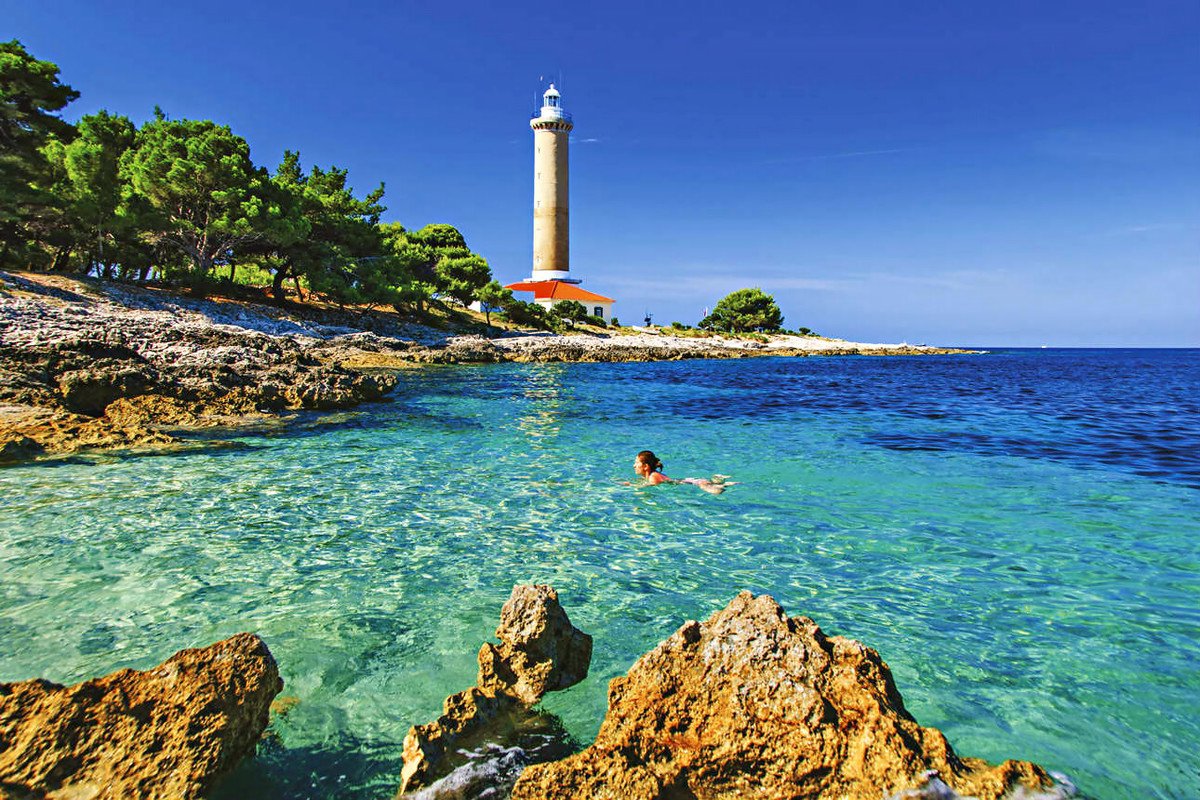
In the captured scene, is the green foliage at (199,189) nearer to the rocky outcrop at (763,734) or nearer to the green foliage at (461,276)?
the green foliage at (461,276)

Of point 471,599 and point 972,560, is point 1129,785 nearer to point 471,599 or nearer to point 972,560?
point 972,560

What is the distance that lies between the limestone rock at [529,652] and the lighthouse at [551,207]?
2700 inches

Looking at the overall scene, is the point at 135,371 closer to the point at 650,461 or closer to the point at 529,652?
the point at 650,461

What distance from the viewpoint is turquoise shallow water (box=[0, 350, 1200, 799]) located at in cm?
378

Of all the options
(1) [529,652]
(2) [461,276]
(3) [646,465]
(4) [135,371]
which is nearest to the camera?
(1) [529,652]

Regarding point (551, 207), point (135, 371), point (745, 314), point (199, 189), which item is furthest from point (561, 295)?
point (135, 371)

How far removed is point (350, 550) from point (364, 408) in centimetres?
1222

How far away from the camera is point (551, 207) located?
→ 225ft

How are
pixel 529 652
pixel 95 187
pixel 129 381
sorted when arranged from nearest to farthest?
pixel 529 652, pixel 129 381, pixel 95 187

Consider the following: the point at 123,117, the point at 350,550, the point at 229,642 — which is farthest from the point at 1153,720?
the point at 123,117

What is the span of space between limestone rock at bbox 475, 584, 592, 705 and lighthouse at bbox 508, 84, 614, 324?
6859 cm

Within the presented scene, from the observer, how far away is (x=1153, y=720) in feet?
12.3

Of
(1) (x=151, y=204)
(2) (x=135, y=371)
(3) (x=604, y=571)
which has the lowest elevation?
(3) (x=604, y=571)

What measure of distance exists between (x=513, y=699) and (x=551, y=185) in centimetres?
6940
